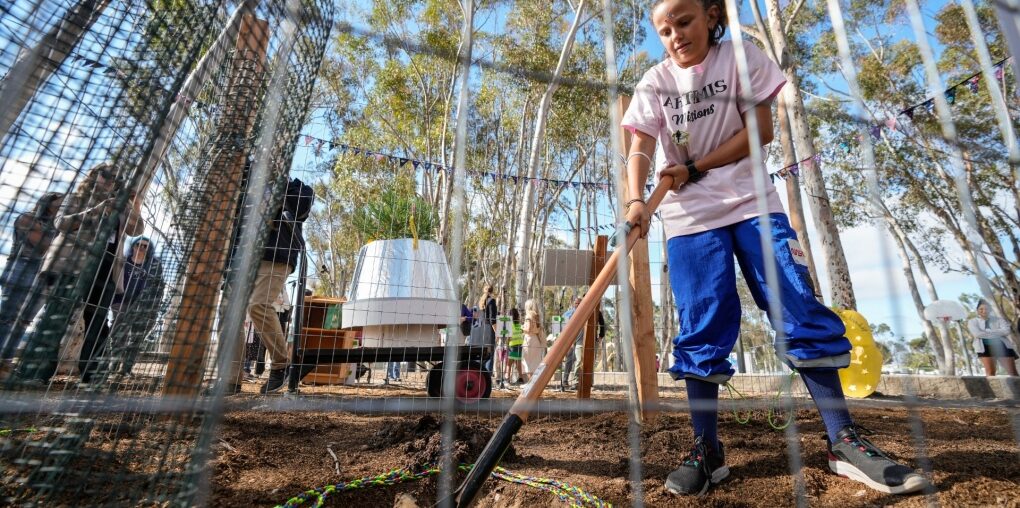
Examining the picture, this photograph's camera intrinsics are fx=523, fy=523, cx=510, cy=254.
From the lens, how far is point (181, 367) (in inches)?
46.0

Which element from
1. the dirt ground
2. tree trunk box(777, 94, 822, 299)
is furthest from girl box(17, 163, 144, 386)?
tree trunk box(777, 94, 822, 299)

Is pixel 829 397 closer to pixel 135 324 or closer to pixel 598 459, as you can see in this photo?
pixel 598 459

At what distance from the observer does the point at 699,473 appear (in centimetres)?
129

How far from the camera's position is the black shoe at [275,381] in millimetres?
3148

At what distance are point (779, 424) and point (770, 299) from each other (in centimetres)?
99

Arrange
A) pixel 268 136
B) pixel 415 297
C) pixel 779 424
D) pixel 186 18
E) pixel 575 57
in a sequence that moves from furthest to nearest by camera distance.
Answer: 1. pixel 575 57
2. pixel 415 297
3. pixel 779 424
4. pixel 186 18
5. pixel 268 136

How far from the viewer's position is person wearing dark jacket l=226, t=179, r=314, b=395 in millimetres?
3115

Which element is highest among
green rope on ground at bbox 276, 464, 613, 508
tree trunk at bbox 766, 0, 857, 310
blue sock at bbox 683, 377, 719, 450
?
tree trunk at bbox 766, 0, 857, 310

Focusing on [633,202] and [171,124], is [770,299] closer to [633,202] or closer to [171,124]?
[633,202]

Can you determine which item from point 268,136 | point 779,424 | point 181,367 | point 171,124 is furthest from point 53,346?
point 779,424

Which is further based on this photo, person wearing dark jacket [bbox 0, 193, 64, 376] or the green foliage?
the green foliage

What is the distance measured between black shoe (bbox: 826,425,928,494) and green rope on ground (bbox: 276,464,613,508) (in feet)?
1.83

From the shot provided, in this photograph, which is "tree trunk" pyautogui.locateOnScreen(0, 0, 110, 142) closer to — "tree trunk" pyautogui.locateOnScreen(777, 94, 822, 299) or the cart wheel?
the cart wheel

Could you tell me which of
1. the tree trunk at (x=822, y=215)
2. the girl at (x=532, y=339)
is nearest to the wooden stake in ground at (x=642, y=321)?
the tree trunk at (x=822, y=215)
